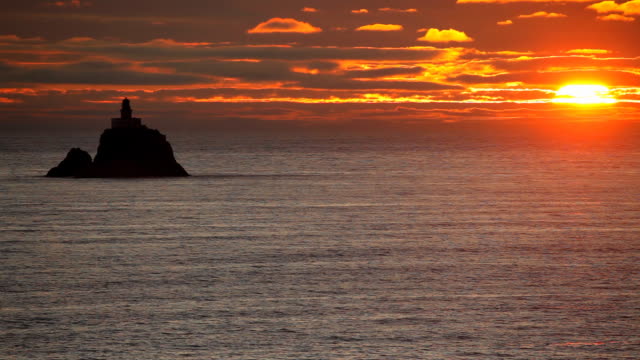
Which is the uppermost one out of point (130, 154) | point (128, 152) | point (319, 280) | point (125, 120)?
point (125, 120)

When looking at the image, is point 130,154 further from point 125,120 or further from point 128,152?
point 125,120

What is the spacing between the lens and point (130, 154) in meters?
121

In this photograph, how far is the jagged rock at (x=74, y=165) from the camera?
126244mm

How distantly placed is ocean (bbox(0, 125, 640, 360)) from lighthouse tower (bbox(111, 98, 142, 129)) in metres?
31.1

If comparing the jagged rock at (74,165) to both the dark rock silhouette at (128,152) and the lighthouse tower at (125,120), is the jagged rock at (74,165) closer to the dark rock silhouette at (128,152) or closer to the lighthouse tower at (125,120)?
the dark rock silhouette at (128,152)

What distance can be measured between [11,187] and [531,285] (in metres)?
93.6

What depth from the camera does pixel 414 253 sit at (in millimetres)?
50688

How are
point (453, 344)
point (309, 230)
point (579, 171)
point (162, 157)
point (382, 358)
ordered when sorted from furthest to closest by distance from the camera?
point (579, 171)
point (162, 157)
point (309, 230)
point (453, 344)
point (382, 358)

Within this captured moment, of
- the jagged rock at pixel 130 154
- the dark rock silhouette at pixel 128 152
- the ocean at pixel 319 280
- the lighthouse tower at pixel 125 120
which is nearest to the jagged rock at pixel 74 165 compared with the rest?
the dark rock silhouette at pixel 128 152

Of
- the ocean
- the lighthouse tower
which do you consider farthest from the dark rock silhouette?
the ocean

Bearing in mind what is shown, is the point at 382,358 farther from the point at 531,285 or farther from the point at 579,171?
the point at 579,171

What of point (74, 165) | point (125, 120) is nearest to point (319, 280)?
point (125, 120)

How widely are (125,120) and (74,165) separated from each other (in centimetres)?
1533

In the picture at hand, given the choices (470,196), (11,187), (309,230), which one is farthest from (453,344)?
(11,187)
